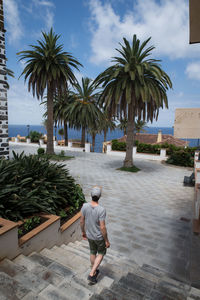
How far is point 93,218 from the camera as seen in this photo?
301cm

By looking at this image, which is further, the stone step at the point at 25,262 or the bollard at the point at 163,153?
the bollard at the point at 163,153

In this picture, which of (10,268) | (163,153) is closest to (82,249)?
(10,268)

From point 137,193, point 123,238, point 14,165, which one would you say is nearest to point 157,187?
point 137,193

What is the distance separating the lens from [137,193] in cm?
959

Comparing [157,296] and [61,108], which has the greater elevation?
[61,108]

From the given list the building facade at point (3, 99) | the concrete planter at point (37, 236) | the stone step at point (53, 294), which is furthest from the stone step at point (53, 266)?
the building facade at point (3, 99)

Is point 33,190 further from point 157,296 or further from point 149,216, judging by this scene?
point 149,216

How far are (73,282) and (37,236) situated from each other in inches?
46.4

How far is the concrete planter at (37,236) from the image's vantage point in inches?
115

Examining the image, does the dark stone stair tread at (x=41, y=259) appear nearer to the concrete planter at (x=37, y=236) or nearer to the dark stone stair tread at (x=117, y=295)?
the concrete planter at (x=37, y=236)

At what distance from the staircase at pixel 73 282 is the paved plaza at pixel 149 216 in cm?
119

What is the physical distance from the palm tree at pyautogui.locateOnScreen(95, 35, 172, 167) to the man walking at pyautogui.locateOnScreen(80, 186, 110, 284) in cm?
1102

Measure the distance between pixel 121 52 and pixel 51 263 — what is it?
47.6 feet

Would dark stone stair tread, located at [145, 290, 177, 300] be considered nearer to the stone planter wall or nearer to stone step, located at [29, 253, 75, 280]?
stone step, located at [29, 253, 75, 280]
